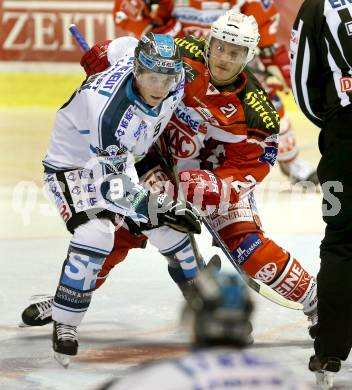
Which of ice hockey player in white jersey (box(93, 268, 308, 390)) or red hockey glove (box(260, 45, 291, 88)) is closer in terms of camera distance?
ice hockey player in white jersey (box(93, 268, 308, 390))

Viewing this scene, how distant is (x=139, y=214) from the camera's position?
141 inches

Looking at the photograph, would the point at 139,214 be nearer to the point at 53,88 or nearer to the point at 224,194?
the point at 224,194

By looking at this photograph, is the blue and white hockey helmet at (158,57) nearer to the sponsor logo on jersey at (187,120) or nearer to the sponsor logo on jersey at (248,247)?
the sponsor logo on jersey at (187,120)

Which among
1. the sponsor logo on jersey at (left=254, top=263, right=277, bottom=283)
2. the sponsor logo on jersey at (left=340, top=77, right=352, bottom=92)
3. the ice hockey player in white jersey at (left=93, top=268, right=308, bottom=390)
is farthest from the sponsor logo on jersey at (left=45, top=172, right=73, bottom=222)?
the ice hockey player in white jersey at (left=93, top=268, right=308, bottom=390)

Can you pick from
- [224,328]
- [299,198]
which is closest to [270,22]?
[299,198]

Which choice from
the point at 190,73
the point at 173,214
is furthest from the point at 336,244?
the point at 190,73

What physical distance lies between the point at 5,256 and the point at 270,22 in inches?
98.4

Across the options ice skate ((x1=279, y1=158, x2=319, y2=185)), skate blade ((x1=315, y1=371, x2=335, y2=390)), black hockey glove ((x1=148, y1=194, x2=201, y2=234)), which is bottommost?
ice skate ((x1=279, y1=158, x2=319, y2=185))

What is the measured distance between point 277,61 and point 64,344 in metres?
3.53

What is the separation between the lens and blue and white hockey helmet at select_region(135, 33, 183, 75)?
11.6 ft

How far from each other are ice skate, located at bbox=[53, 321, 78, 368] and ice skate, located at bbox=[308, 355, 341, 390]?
74cm

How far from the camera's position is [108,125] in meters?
3.54

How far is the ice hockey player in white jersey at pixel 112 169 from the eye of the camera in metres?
3.55

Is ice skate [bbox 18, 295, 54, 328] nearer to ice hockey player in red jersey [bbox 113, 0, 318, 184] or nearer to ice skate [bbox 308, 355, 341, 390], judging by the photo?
ice skate [bbox 308, 355, 341, 390]
